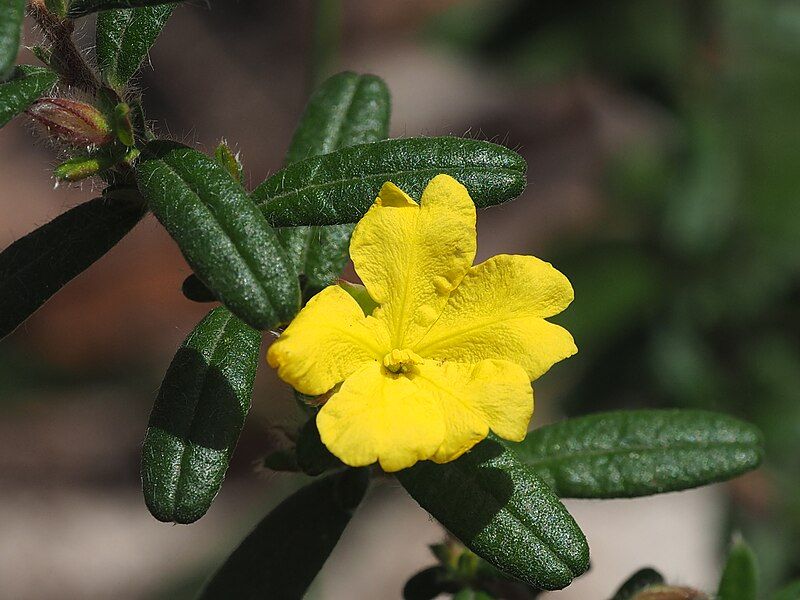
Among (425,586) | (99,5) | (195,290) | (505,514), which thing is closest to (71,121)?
(99,5)

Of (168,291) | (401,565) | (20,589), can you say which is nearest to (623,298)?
(401,565)

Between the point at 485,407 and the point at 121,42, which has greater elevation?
the point at 121,42

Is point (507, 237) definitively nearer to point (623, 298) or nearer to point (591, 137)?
point (591, 137)

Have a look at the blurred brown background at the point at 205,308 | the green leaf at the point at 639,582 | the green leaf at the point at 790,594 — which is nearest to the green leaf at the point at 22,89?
the green leaf at the point at 639,582

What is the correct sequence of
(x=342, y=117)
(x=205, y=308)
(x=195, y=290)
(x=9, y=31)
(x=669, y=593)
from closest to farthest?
1. (x=9, y=31)
2. (x=195, y=290)
3. (x=669, y=593)
4. (x=342, y=117)
5. (x=205, y=308)

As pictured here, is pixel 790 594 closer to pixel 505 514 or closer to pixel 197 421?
pixel 505 514

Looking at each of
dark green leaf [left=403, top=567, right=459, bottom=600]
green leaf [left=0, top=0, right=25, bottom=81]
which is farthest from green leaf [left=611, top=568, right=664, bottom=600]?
green leaf [left=0, top=0, right=25, bottom=81]

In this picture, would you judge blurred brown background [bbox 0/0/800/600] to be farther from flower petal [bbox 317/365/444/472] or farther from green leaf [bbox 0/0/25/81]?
green leaf [bbox 0/0/25/81]
